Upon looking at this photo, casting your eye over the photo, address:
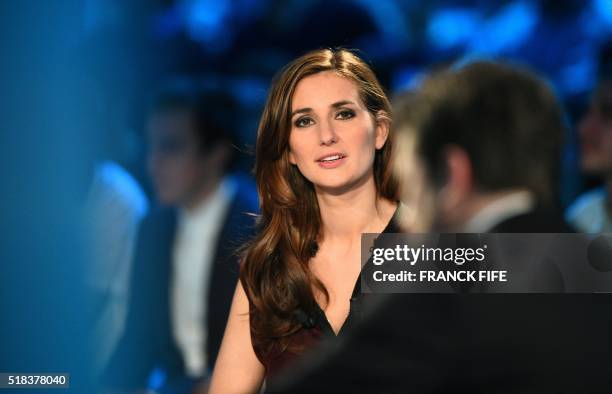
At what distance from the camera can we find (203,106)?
241cm

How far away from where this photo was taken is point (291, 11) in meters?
2.35

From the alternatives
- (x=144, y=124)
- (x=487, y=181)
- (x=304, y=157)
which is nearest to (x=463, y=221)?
(x=487, y=181)

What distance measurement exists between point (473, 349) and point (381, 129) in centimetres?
96

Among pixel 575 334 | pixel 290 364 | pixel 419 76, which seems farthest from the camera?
pixel 419 76

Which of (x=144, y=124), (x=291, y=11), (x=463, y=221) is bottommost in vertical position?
(x=463, y=221)

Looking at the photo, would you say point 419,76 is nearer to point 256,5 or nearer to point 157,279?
point 256,5

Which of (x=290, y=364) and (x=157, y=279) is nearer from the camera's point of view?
(x=290, y=364)

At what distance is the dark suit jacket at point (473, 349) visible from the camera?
125cm

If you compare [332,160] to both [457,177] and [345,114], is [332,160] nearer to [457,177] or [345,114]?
[345,114]

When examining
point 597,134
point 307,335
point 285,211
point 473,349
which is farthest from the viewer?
point 597,134

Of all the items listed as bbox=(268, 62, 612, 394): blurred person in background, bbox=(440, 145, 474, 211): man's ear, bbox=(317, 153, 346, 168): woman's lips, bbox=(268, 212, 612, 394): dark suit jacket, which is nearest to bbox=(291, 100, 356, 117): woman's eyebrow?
bbox=(317, 153, 346, 168): woman's lips

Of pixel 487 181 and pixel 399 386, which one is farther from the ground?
pixel 487 181

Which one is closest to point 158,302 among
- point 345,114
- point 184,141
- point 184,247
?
point 184,247

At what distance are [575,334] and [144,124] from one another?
5.03 ft
